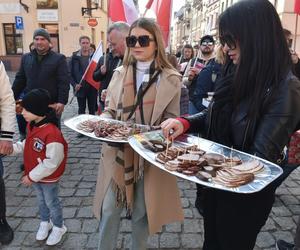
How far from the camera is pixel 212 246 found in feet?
6.80

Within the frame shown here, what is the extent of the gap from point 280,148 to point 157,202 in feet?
3.59

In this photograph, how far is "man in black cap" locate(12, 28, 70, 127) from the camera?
464cm

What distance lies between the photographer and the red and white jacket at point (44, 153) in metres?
2.72

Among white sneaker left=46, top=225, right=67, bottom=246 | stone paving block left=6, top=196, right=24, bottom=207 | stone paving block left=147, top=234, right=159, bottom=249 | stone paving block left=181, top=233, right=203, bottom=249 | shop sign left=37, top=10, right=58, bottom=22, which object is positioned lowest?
stone paving block left=181, top=233, right=203, bottom=249

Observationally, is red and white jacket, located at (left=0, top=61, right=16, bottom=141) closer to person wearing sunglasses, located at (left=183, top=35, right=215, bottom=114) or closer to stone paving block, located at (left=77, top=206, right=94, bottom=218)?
stone paving block, located at (left=77, top=206, right=94, bottom=218)

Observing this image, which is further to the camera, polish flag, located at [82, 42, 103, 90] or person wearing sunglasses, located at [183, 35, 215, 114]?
polish flag, located at [82, 42, 103, 90]

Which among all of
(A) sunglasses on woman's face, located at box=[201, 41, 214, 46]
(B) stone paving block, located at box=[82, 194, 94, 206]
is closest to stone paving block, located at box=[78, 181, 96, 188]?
(B) stone paving block, located at box=[82, 194, 94, 206]

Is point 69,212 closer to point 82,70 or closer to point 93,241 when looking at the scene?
point 93,241

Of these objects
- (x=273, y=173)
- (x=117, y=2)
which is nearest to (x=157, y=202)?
(x=273, y=173)

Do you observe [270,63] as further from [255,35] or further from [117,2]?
[117,2]

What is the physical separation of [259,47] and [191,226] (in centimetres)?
233

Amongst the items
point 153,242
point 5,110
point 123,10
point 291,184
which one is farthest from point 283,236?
point 123,10

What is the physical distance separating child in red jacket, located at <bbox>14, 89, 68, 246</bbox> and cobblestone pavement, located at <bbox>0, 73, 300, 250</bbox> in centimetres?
26

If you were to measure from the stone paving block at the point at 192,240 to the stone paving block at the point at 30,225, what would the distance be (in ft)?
4.84
